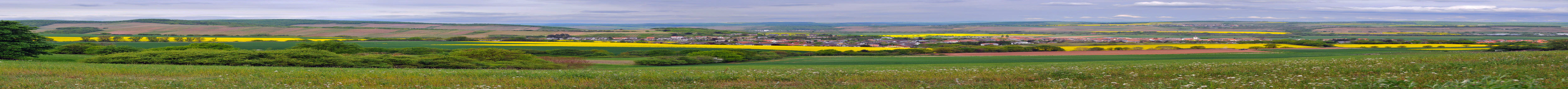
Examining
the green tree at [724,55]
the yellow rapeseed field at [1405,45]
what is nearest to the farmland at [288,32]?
the green tree at [724,55]

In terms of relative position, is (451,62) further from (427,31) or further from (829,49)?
(427,31)

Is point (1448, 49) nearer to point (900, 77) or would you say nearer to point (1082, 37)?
point (1082, 37)

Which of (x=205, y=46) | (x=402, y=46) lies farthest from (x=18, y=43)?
(x=402, y=46)

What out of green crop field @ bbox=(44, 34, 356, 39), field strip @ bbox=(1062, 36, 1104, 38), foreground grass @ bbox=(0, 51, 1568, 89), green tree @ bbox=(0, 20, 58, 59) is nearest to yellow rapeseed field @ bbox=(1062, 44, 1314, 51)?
field strip @ bbox=(1062, 36, 1104, 38)

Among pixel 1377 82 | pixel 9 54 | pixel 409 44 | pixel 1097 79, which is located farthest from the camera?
pixel 409 44

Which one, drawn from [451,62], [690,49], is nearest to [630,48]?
[690,49]

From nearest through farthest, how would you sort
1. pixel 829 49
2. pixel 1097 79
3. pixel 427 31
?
1. pixel 1097 79
2. pixel 829 49
3. pixel 427 31
